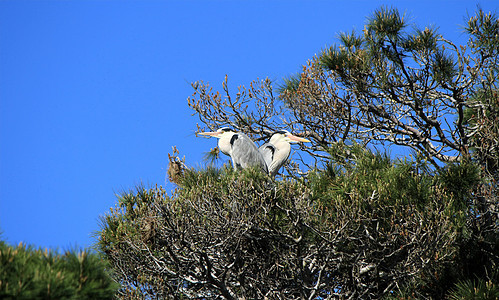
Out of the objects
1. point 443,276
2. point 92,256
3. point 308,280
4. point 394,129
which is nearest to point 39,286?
point 92,256

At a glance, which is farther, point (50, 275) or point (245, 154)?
point (245, 154)

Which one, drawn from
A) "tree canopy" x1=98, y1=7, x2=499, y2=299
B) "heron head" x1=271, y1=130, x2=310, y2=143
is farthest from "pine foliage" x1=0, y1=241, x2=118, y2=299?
"heron head" x1=271, y1=130, x2=310, y2=143

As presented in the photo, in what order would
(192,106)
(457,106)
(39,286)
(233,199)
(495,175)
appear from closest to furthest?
(39,286) < (233,199) < (495,175) < (457,106) < (192,106)

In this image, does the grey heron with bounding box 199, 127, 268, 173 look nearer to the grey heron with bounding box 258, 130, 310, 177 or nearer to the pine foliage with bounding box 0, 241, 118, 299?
the grey heron with bounding box 258, 130, 310, 177

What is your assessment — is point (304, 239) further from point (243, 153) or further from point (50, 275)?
point (50, 275)

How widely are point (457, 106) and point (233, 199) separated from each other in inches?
175

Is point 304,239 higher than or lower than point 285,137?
lower

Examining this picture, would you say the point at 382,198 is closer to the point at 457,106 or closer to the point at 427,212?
the point at 427,212

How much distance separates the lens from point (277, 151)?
822cm

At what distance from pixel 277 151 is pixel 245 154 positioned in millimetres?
588

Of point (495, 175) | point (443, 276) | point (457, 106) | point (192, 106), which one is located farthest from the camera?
point (192, 106)

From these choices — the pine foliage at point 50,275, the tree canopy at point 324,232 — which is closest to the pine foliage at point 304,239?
the tree canopy at point 324,232

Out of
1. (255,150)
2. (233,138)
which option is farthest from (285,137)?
(233,138)

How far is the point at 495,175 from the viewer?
845 cm
